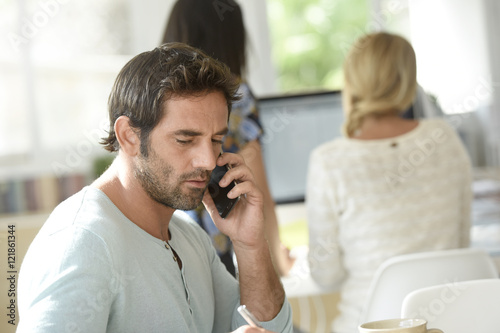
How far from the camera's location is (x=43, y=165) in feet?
12.6

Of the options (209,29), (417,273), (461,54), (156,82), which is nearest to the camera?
(156,82)

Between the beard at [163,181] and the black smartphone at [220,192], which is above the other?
the beard at [163,181]

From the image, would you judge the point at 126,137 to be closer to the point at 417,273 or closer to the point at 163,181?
the point at 163,181

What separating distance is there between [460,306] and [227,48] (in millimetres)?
932

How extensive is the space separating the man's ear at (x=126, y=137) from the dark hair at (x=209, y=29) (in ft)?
2.37

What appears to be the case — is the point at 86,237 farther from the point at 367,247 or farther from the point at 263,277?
the point at 367,247

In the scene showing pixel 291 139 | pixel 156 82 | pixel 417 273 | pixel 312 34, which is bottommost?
pixel 417 273

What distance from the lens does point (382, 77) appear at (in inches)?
79.4

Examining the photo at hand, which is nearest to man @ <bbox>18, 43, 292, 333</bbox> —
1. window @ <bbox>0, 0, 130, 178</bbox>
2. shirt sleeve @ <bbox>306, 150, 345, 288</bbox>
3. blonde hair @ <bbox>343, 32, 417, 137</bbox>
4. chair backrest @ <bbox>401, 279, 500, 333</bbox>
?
chair backrest @ <bbox>401, 279, 500, 333</bbox>

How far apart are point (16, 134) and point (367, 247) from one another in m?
2.62

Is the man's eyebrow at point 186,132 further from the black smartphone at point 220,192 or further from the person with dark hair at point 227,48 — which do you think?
the person with dark hair at point 227,48

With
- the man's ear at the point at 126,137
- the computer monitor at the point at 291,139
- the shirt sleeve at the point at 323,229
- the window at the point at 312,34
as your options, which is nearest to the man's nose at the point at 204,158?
the man's ear at the point at 126,137

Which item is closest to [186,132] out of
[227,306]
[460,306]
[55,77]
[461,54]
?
[227,306]

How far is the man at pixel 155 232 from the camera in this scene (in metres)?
0.91
